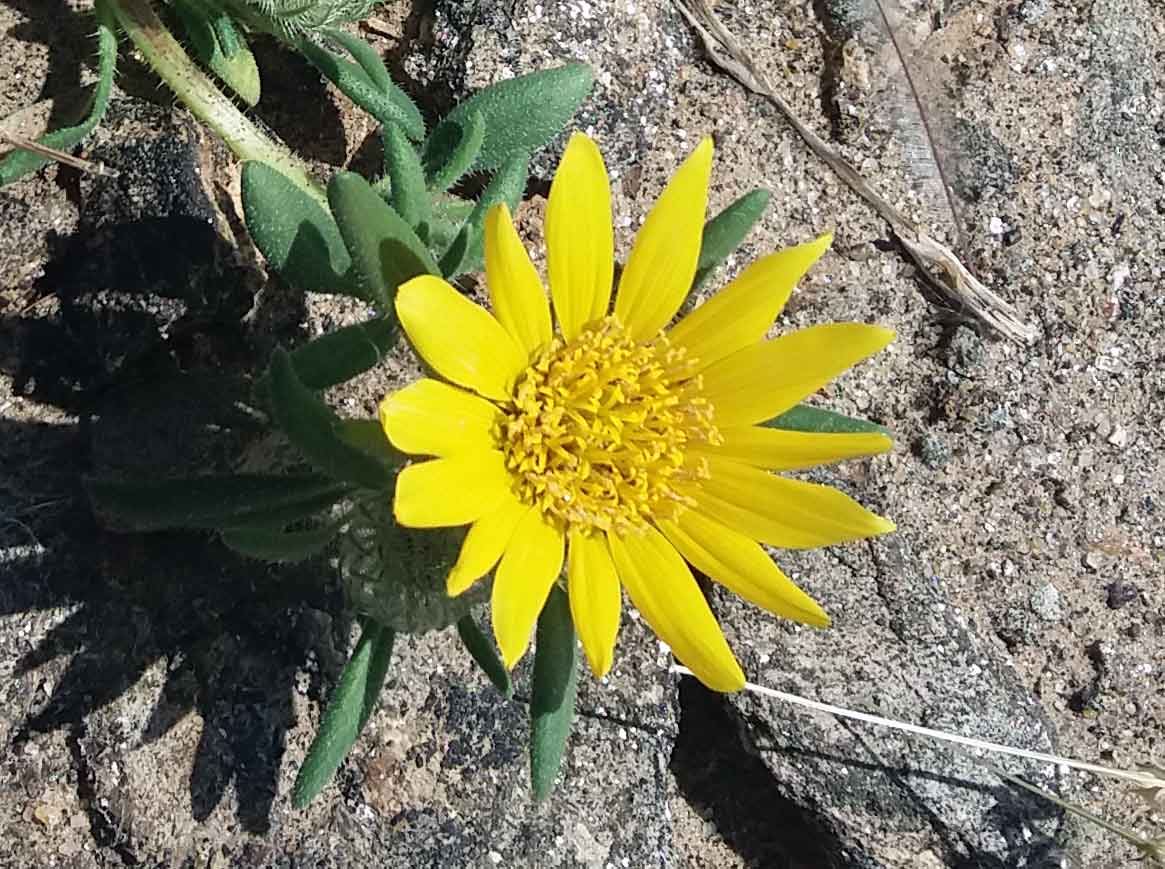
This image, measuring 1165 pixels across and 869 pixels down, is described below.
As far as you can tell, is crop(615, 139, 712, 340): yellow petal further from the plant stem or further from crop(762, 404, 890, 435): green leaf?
the plant stem

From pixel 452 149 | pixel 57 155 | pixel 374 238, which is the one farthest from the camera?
pixel 452 149

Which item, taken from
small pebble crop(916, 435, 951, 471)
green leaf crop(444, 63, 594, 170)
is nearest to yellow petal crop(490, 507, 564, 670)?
green leaf crop(444, 63, 594, 170)

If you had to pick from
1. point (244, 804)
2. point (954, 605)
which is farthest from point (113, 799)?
point (954, 605)

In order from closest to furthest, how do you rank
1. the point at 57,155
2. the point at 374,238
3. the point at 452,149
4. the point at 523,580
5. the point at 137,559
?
the point at 523,580, the point at 374,238, the point at 57,155, the point at 137,559, the point at 452,149

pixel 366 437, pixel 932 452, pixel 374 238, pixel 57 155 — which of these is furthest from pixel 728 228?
pixel 932 452

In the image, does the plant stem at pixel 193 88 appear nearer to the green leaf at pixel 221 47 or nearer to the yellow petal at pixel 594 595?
the green leaf at pixel 221 47

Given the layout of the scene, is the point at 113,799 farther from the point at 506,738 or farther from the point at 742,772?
the point at 742,772

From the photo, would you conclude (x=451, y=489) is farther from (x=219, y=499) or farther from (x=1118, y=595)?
(x=1118, y=595)
